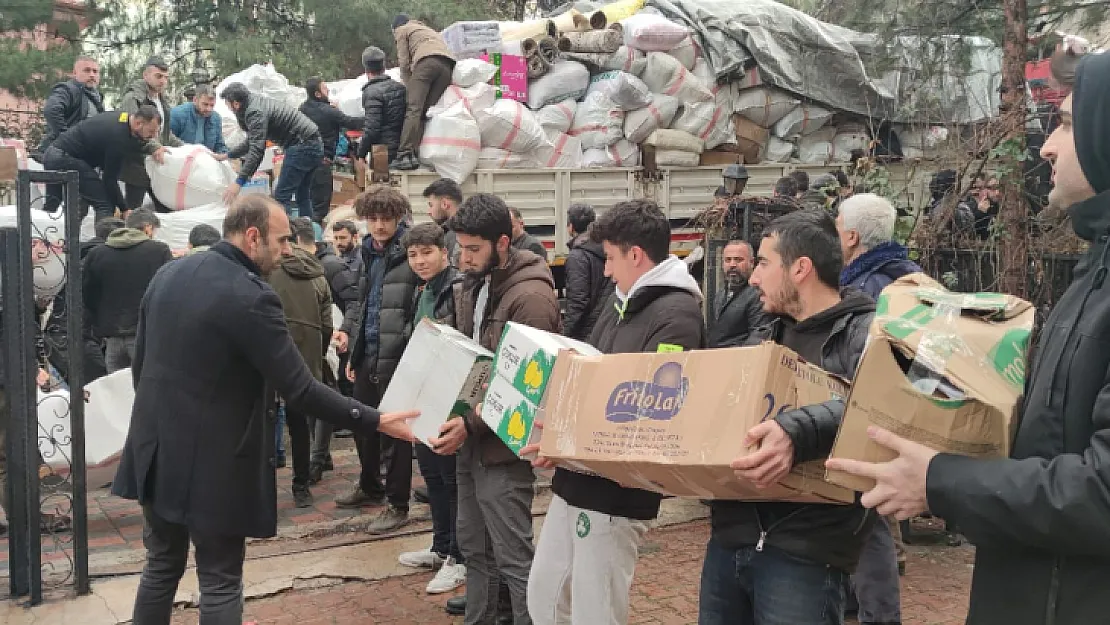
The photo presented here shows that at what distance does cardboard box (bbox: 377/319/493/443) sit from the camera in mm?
3746

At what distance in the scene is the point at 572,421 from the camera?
2863 mm

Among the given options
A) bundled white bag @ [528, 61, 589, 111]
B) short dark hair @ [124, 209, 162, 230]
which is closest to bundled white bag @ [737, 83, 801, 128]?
bundled white bag @ [528, 61, 589, 111]

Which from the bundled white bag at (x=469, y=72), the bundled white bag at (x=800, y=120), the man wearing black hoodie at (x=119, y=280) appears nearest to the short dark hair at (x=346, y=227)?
the man wearing black hoodie at (x=119, y=280)

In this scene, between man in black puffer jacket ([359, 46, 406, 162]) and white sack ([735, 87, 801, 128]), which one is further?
white sack ([735, 87, 801, 128])

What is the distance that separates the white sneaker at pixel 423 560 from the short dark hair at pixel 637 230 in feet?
8.90

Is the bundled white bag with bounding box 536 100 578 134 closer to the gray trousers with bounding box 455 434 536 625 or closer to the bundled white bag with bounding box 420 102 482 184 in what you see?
the bundled white bag with bounding box 420 102 482 184

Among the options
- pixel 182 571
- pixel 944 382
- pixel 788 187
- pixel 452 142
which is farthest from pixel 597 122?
pixel 944 382

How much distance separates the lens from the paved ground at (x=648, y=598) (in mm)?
4914

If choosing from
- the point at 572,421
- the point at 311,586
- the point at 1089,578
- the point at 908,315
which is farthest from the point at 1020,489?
the point at 311,586

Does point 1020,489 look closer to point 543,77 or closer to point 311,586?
point 311,586

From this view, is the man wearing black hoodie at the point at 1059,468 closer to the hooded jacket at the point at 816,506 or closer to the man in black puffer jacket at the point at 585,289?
the hooded jacket at the point at 816,506

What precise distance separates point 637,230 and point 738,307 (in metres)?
2.51

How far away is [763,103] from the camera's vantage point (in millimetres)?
11195

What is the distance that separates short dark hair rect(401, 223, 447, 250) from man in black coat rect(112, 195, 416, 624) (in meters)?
1.47
